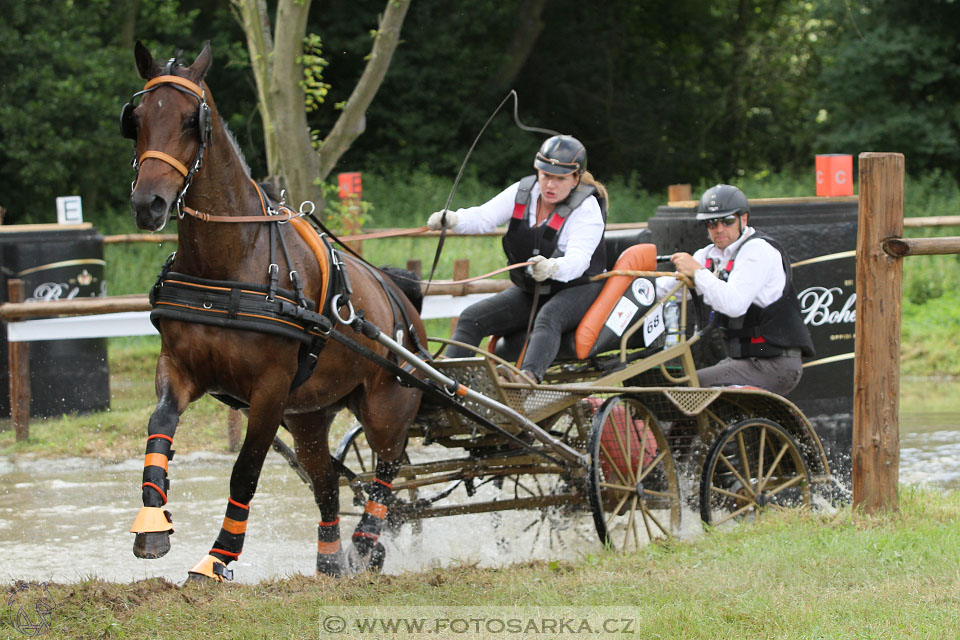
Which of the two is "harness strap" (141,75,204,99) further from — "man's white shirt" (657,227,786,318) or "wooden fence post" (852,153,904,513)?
"wooden fence post" (852,153,904,513)

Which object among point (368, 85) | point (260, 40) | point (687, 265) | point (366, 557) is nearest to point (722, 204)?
point (687, 265)

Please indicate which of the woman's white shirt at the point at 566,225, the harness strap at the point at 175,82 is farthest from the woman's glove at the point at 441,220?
the harness strap at the point at 175,82

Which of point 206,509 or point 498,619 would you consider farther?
point 206,509

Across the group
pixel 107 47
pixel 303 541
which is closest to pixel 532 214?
pixel 303 541

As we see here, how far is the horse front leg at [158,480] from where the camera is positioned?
4.09 metres

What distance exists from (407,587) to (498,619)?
573 mm

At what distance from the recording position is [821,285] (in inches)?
277

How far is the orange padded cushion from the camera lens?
580 centimetres

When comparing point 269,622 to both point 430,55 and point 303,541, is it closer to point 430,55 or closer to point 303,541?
point 303,541

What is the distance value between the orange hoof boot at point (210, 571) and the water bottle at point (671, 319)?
285 centimetres

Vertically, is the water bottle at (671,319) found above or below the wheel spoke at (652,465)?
above

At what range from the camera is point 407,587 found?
4.63 metres

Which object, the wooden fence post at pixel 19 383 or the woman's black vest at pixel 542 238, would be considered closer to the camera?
the woman's black vest at pixel 542 238

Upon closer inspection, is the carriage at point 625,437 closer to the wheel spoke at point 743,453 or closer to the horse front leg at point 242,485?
the wheel spoke at point 743,453
